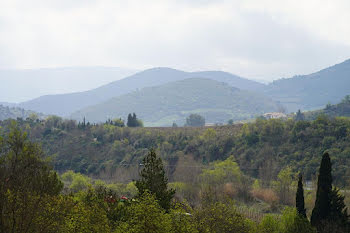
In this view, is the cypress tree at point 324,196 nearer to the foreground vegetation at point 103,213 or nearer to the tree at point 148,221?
the foreground vegetation at point 103,213

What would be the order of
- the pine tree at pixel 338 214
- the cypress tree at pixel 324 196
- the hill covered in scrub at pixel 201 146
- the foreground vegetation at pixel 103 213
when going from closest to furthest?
the foreground vegetation at pixel 103 213 → the pine tree at pixel 338 214 → the cypress tree at pixel 324 196 → the hill covered in scrub at pixel 201 146

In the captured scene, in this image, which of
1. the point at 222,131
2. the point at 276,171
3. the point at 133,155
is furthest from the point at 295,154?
the point at 133,155

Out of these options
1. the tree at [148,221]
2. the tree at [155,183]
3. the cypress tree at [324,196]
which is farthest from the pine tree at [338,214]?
the tree at [148,221]

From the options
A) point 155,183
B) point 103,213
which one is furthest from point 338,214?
point 103,213

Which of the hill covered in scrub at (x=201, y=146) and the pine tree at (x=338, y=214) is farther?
the hill covered in scrub at (x=201, y=146)

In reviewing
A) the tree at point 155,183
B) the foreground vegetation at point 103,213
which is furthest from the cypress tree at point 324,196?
the tree at point 155,183

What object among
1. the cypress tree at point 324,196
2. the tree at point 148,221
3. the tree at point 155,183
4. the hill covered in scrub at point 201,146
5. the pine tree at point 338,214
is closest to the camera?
the tree at point 148,221

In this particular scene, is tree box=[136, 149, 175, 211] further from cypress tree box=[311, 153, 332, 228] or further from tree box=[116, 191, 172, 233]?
tree box=[116, 191, 172, 233]

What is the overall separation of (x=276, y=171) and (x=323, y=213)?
115 feet

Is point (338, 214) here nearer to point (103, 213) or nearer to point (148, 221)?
point (103, 213)

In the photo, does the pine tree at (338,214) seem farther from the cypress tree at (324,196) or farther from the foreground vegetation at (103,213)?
the cypress tree at (324,196)

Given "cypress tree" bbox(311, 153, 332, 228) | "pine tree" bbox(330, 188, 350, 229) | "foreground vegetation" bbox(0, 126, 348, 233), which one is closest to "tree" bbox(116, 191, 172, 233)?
"foreground vegetation" bbox(0, 126, 348, 233)

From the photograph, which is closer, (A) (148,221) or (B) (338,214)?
(A) (148,221)

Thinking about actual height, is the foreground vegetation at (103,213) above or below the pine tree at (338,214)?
above
